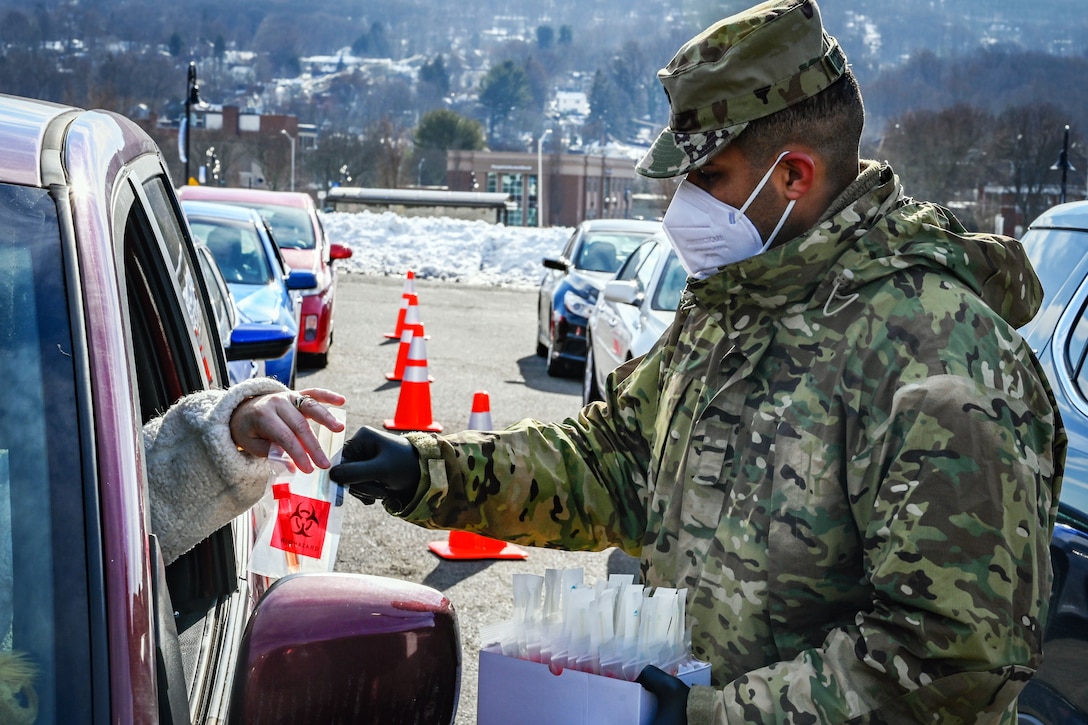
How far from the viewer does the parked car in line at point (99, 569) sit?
1535mm

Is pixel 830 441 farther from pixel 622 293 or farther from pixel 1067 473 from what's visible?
pixel 622 293

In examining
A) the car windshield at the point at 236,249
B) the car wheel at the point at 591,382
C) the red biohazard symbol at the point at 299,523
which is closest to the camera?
the red biohazard symbol at the point at 299,523

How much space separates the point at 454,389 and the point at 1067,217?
30.4ft

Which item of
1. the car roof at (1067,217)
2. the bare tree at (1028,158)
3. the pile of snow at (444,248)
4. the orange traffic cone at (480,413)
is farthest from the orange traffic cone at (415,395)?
the bare tree at (1028,158)

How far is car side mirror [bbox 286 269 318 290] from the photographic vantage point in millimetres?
10461

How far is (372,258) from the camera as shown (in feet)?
119

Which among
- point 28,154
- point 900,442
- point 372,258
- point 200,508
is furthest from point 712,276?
point 372,258

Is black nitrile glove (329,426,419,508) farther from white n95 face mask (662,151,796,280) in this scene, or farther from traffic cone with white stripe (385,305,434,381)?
traffic cone with white stripe (385,305,434,381)

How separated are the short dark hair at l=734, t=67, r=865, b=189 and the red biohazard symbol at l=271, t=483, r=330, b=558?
3.44 feet

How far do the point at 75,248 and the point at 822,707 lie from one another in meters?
1.24

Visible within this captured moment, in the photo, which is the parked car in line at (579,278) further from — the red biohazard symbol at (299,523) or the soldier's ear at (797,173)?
the soldier's ear at (797,173)

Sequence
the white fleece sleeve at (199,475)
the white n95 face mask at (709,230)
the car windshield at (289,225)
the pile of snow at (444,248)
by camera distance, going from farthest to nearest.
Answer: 1. the pile of snow at (444,248)
2. the car windshield at (289,225)
3. the white n95 face mask at (709,230)
4. the white fleece sleeve at (199,475)

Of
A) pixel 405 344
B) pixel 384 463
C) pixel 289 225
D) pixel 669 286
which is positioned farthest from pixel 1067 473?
pixel 289 225

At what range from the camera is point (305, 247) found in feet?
48.8
